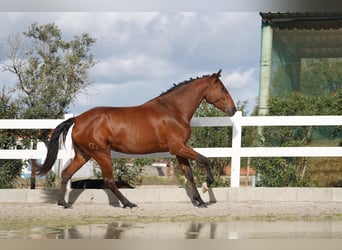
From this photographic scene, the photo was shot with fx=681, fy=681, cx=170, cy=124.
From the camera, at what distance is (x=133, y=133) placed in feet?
31.0

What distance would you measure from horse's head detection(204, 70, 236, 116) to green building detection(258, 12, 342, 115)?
3.63m

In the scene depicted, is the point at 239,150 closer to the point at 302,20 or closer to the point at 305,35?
the point at 305,35

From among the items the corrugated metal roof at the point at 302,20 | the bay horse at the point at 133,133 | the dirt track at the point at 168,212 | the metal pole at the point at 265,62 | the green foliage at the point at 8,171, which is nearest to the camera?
the dirt track at the point at 168,212

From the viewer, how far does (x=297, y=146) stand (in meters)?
11.3

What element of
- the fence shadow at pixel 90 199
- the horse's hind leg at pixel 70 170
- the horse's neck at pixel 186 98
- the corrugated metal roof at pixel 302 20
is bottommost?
the fence shadow at pixel 90 199

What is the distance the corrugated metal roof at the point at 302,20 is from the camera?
13078mm

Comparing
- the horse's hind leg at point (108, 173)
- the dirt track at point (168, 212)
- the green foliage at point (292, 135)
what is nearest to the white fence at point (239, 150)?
the green foliage at point (292, 135)

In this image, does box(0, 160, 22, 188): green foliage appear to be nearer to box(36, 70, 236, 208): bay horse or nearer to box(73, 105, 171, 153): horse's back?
box(36, 70, 236, 208): bay horse

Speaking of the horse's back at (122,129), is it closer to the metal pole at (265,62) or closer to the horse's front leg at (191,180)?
the horse's front leg at (191,180)

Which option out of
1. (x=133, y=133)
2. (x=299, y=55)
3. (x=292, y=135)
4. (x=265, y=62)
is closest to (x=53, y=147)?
(x=133, y=133)

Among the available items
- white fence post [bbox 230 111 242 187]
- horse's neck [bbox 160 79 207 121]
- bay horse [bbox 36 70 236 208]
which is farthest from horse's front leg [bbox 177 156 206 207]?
white fence post [bbox 230 111 242 187]

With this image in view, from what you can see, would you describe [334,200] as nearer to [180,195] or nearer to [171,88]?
[180,195]

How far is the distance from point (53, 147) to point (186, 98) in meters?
2.00

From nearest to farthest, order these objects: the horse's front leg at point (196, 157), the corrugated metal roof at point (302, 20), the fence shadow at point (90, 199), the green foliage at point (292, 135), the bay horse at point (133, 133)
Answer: the horse's front leg at point (196, 157) → the bay horse at point (133, 133) → the fence shadow at point (90, 199) → the green foliage at point (292, 135) → the corrugated metal roof at point (302, 20)
